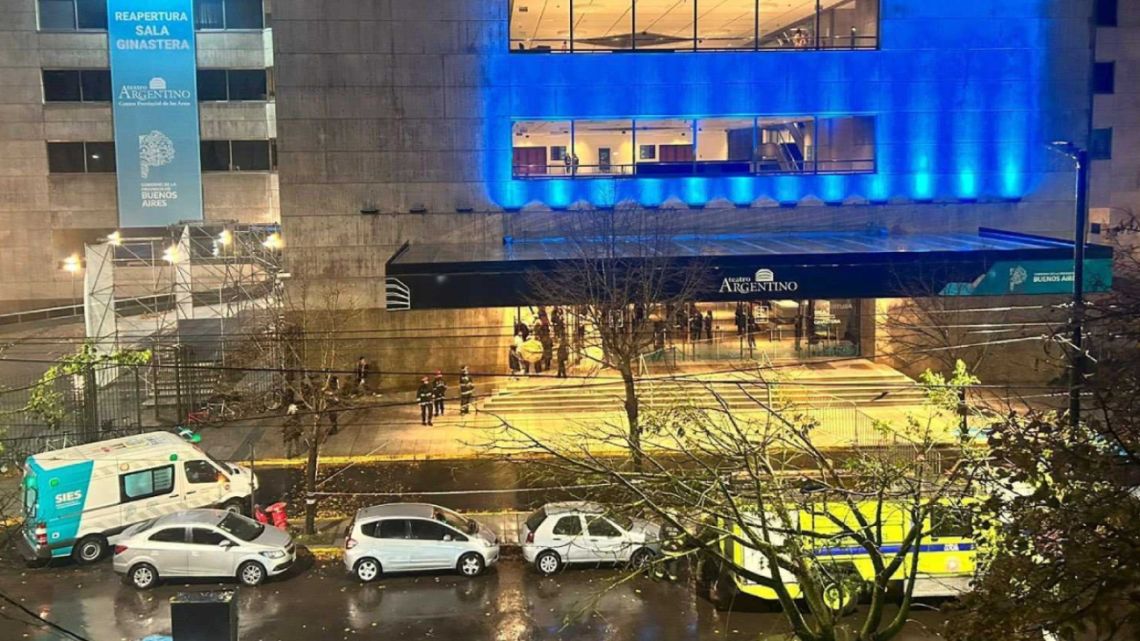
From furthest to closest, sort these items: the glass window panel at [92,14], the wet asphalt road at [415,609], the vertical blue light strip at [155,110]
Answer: the glass window panel at [92,14] → the vertical blue light strip at [155,110] → the wet asphalt road at [415,609]

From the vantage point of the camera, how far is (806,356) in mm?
31578

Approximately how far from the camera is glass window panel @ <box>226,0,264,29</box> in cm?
4016

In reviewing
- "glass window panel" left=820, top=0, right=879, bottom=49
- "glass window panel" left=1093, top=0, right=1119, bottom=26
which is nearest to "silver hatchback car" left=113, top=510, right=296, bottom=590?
"glass window panel" left=820, top=0, right=879, bottom=49

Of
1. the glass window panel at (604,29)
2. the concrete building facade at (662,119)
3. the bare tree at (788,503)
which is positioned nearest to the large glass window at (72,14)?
the concrete building facade at (662,119)

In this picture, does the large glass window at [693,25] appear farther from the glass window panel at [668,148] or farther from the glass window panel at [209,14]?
the glass window panel at [209,14]

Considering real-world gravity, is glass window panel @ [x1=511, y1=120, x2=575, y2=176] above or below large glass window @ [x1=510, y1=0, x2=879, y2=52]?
below

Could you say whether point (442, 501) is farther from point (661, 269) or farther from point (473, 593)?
point (661, 269)

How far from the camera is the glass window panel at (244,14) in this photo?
40156mm

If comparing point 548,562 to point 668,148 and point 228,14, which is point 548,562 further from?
point 228,14

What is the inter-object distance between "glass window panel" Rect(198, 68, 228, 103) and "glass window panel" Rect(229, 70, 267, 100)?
32cm

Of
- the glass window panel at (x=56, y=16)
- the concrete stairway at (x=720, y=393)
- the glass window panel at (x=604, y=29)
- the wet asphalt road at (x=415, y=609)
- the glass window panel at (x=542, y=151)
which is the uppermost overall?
the glass window panel at (x=56, y=16)

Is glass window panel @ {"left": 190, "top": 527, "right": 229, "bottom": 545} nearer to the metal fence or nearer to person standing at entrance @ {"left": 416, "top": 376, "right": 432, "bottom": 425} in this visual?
the metal fence

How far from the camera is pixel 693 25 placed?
30734 mm

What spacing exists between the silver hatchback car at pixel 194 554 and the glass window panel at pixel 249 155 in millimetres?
25567
